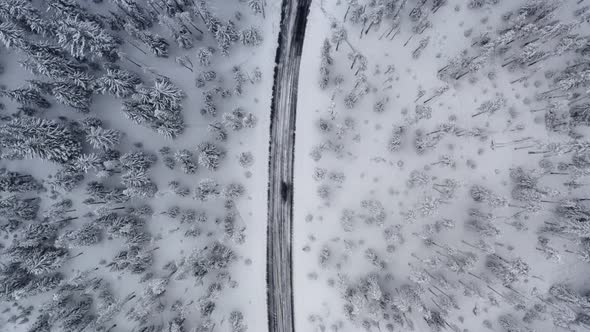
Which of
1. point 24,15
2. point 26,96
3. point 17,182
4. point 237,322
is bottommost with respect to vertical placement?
point 237,322

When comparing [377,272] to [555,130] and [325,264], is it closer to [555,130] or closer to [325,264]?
[325,264]

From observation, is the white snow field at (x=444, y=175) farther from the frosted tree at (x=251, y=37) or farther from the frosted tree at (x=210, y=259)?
the frosted tree at (x=210, y=259)

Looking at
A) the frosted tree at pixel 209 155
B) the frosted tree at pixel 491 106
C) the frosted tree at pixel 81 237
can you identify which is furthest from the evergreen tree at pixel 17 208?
the frosted tree at pixel 491 106

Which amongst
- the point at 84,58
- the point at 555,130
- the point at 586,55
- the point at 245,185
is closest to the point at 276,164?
the point at 245,185

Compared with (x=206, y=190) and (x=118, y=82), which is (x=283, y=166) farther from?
(x=118, y=82)

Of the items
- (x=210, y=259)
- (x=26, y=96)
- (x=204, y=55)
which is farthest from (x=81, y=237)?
(x=204, y=55)

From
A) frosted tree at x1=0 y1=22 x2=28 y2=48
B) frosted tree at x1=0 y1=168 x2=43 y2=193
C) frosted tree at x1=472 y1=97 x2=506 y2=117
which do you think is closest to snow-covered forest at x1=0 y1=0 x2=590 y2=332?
frosted tree at x1=472 y1=97 x2=506 y2=117
